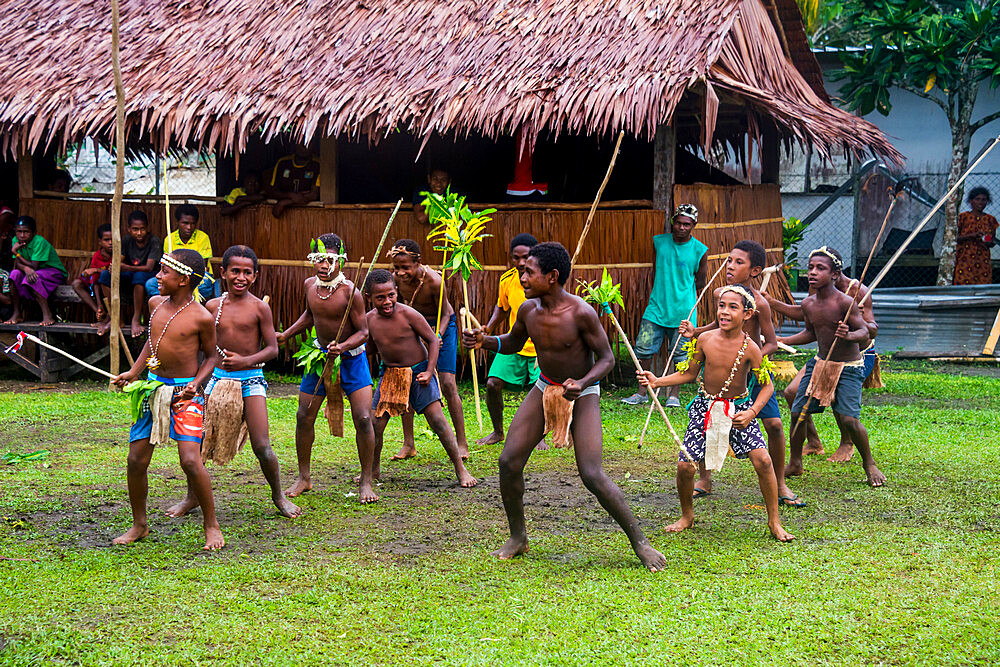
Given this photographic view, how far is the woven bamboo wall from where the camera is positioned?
1044 centimetres

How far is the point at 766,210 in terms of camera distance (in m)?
12.1

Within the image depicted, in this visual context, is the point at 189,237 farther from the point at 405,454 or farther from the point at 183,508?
the point at 183,508

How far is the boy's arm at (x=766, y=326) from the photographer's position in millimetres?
6297

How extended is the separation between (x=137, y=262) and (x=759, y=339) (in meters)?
6.95

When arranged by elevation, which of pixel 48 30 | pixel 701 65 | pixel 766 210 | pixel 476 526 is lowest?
pixel 476 526

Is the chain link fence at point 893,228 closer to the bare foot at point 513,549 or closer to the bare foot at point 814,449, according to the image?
the bare foot at point 814,449

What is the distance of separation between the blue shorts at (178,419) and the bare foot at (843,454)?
4.41 metres

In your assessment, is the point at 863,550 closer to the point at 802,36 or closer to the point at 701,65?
the point at 701,65

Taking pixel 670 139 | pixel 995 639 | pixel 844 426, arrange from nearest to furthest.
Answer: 1. pixel 995 639
2. pixel 844 426
3. pixel 670 139

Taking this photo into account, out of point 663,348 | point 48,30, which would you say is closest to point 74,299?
point 48,30

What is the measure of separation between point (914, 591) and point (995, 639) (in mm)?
583

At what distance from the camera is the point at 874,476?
268 inches

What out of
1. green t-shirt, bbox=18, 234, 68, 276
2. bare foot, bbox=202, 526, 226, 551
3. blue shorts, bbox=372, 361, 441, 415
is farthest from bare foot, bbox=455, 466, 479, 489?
green t-shirt, bbox=18, 234, 68, 276

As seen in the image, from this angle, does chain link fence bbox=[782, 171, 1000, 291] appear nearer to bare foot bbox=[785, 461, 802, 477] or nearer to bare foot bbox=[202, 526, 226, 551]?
bare foot bbox=[785, 461, 802, 477]
